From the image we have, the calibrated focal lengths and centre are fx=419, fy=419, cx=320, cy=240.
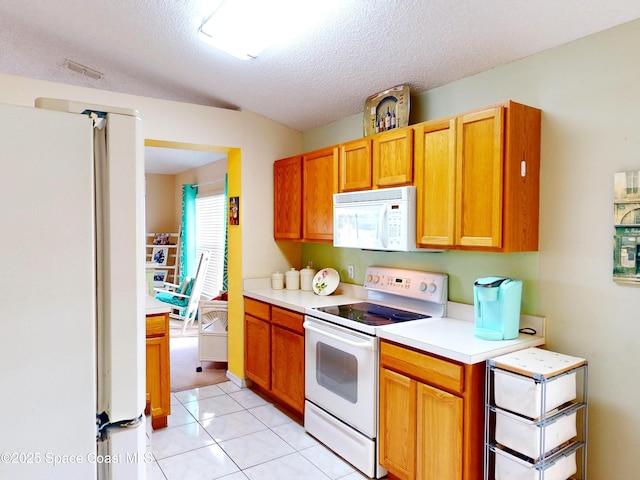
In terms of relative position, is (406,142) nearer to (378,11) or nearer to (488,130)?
(488,130)

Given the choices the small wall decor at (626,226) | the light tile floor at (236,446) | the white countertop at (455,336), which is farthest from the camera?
the light tile floor at (236,446)

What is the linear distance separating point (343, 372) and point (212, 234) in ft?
13.3

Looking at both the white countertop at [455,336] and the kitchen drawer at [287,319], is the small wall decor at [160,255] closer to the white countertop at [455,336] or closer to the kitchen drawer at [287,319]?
the kitchen drawer at [287,319]

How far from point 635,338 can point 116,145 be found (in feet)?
7.07

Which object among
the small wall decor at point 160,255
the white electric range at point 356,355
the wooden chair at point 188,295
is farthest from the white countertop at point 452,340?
the small wall decor at point 160,255

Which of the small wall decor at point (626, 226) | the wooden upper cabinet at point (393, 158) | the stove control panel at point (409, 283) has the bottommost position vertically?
the stove control panel at point (409, 283)

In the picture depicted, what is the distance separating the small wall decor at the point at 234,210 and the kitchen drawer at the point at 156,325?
115 centimetres

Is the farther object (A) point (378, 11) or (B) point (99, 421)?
(A) point (378, 11)

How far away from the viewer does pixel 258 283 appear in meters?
3.84

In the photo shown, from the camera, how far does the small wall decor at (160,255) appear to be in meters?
7.22

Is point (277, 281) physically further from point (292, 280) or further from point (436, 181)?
point (436, 181)

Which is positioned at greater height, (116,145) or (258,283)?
(116,145)

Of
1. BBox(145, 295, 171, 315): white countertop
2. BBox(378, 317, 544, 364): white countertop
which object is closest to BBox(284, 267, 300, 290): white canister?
BBox(145, 295, 171, 315): white countertop

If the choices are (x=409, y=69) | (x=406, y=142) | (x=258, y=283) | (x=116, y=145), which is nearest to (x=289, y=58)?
(x=409, y=69)
